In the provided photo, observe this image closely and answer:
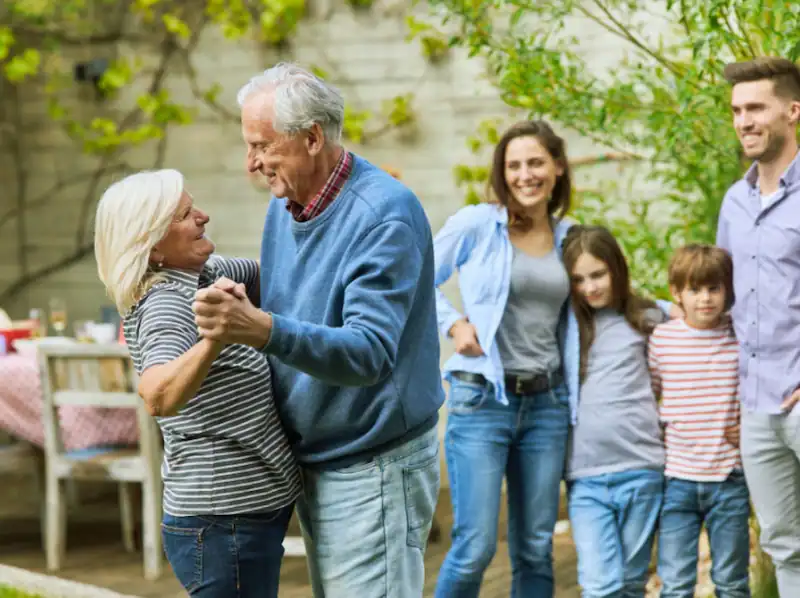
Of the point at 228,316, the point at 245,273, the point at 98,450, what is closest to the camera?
the point at 228,316

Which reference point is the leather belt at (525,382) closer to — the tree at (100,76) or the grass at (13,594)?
the grass at (13,594)

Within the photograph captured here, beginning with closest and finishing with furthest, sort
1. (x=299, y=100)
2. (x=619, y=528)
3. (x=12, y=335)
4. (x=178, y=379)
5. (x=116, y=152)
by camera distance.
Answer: (x=178, y=379) < (x=299, y=100) < (x=619, y=528) < (x=12, y=335) < (x=116, y=152)

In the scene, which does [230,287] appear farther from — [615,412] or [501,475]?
[615,412]

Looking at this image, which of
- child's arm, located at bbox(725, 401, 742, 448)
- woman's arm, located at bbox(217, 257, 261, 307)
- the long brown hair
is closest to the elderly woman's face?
woman's arm, located at bbox(217, 257, 261, 307)

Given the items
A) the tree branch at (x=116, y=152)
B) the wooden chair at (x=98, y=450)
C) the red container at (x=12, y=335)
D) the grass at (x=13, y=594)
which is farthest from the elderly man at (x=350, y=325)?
the tree branch at (x=116, y=152)

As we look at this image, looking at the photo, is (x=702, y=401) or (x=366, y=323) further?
(x=702, y=401)

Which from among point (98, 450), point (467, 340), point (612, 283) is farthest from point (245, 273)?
point (98, 450)

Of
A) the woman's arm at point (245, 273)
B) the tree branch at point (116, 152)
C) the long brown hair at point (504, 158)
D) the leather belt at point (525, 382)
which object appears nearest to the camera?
the woman's arm at point (245, 273)

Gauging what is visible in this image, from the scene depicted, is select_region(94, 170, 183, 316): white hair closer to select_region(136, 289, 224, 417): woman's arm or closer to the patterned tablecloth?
select_region(136, 289, 224, 417): woman's arm

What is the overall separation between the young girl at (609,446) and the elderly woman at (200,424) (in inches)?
49.4

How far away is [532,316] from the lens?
10.5 ft

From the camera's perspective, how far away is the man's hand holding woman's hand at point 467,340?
317cm

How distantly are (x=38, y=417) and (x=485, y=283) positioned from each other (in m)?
2.42

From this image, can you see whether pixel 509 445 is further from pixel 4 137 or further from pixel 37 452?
pixel 4 137
